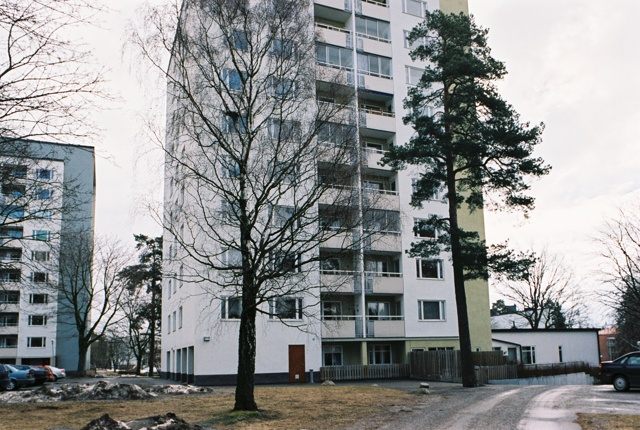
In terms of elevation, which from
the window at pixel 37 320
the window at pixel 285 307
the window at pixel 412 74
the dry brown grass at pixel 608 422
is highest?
the window at pixel 412 74

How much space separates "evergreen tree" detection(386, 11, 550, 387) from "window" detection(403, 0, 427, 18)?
17.5m

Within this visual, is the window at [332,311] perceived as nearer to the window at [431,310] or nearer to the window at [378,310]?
the window at [378,310]

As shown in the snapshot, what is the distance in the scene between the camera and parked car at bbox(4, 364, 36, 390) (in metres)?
33.7

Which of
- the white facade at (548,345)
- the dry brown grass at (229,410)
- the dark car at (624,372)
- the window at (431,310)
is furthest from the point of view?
the white facade at (548,345)

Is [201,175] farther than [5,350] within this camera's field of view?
No

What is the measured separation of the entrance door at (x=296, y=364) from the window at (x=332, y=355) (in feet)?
12.5

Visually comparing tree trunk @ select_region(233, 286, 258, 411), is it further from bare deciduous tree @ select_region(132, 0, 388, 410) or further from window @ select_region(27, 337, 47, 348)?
window @ select_region(27, 337, 47, 348)

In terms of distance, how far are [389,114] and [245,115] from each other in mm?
26409

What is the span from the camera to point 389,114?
44.5m

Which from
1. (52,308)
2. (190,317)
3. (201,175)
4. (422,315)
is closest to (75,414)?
(201,175)

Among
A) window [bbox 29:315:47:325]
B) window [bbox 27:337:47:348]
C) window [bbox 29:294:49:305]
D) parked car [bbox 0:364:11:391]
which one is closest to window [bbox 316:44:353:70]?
parked car [bbox 0:364:11:391]

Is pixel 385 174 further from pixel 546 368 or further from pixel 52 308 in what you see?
pixel 52 308

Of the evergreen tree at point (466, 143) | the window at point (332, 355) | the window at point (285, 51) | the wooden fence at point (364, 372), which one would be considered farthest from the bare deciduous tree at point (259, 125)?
the window at point (332, 355)

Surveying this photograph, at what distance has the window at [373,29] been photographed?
4506 centimetres
